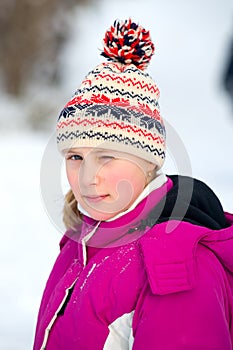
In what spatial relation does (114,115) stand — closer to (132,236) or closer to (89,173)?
(89,173)

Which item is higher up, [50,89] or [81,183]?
[50,89]

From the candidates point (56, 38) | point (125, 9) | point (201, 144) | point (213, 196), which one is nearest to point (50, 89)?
point (56, 38)

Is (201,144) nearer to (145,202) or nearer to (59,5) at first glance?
(59,5)

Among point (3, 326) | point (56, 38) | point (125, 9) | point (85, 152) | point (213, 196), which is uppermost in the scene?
point (125, 9)

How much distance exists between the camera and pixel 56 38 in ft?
36.8

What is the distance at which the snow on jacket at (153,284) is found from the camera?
1.64 m

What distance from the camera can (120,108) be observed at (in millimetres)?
1921

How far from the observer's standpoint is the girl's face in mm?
1831

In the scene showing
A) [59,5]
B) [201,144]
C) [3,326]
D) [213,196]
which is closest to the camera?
[213,196]

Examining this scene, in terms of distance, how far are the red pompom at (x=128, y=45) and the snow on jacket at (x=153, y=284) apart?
0.35 m

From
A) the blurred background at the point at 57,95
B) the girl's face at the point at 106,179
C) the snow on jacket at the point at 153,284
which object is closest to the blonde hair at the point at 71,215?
the blurred background at the point at 57,95

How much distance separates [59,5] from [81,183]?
362 inches

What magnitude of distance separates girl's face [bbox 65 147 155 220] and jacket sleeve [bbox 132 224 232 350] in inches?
8.0

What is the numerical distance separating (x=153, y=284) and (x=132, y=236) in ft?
0.67
